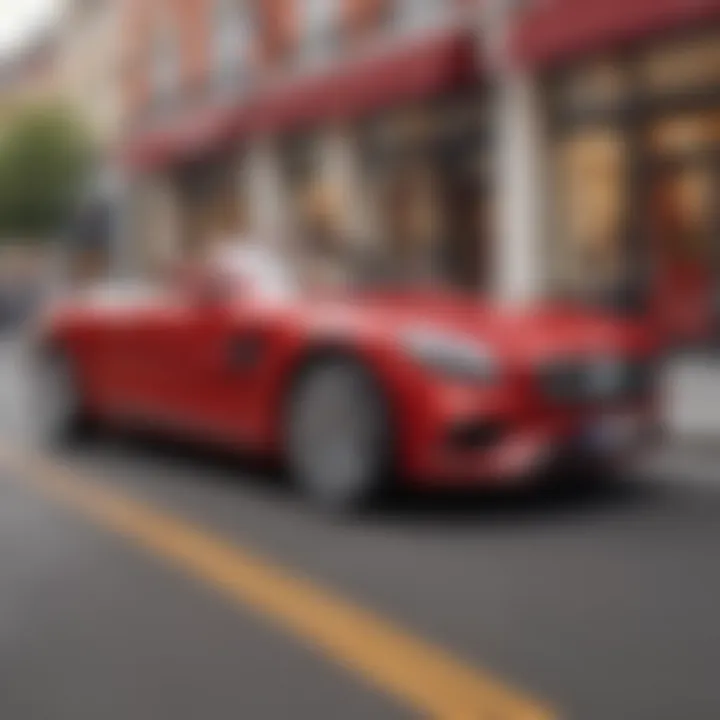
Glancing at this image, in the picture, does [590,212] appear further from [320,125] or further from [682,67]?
[320,125]

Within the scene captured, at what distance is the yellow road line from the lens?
3.41m

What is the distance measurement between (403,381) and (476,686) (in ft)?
7.63

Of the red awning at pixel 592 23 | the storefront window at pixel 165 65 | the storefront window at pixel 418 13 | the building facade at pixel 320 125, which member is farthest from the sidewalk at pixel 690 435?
the storefront window at pixel 165 65

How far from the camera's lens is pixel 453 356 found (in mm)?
5676

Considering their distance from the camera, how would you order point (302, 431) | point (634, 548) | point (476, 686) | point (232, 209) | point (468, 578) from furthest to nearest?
1. point (232, 209)
2. point (302, 431)
3. point (634, 548)
4. point (468, 578)
5. point (476, 686)

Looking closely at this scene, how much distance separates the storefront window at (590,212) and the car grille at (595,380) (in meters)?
8.29

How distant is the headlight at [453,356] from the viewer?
18.5 feet

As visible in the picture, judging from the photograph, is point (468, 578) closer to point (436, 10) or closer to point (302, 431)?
point (302, 431)

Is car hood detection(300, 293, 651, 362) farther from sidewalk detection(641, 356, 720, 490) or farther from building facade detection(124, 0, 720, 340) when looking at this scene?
building facade detection(124, 0, 720, 340)

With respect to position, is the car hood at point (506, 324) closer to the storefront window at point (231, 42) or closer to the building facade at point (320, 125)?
the building facade at point (320, 125)

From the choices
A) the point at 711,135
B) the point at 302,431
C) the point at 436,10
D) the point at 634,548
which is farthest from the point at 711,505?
the point at 436,10

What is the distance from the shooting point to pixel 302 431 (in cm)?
627

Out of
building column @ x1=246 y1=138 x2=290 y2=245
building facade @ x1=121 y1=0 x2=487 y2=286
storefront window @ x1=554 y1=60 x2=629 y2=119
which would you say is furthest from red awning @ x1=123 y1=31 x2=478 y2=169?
storefront window @ x1=554 y1=60 x2=629 y2=119

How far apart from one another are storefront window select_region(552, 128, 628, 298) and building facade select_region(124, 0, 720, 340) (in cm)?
2
